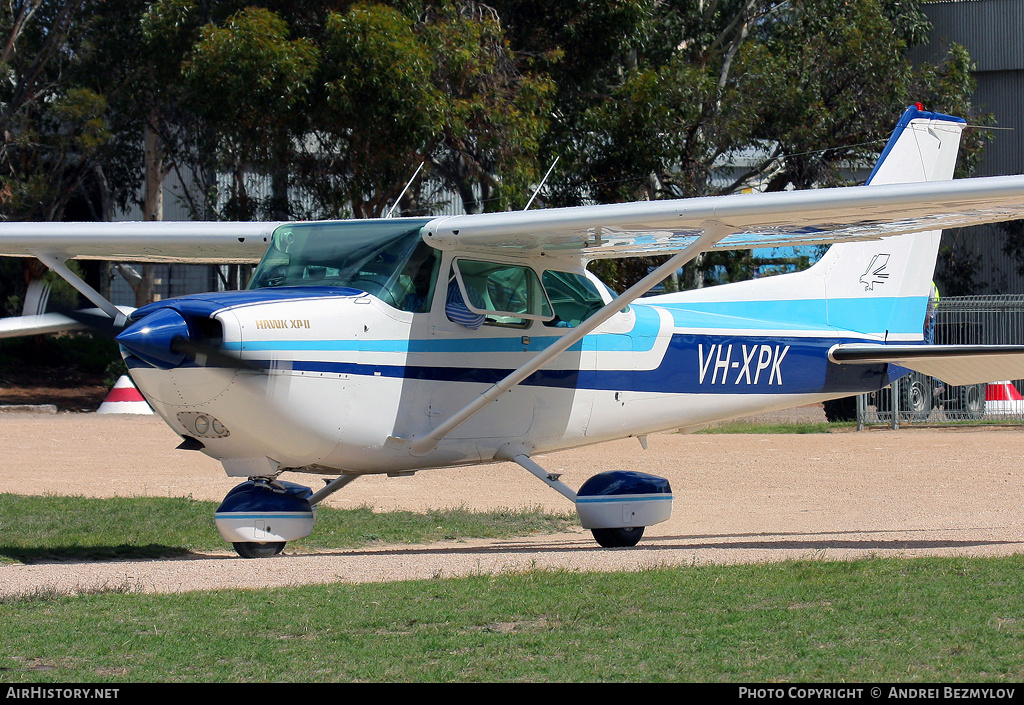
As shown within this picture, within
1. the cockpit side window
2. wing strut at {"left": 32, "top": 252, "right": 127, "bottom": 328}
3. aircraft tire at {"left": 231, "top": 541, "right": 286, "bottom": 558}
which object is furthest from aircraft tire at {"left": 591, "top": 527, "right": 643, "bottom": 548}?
wing strut at {"left": 32, "top": 252, "right": 127, "bottom": 328}

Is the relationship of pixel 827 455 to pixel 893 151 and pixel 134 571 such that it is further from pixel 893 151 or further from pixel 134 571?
pixel 134 571

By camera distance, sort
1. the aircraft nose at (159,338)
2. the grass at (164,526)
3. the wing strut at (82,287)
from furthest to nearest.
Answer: the grass at (164,526) → the wing strut at (82,287) → the aircraft nose at (159,338)

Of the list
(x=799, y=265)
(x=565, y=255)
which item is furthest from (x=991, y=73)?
(x=565, y=255)

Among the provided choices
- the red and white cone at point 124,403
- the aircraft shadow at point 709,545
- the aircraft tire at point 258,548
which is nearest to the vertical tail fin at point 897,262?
the aircraft shadow at point 709,545

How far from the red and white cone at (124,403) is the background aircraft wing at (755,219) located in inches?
752

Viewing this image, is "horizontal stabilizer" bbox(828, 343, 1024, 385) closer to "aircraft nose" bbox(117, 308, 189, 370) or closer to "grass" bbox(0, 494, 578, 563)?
"grass" bbox(0, 494, 578, 563)

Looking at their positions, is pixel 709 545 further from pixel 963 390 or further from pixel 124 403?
pixel 124 403

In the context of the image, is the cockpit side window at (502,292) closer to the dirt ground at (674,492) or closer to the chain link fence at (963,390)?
the dirt ground at (674,492)

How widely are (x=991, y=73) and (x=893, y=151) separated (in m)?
29.9

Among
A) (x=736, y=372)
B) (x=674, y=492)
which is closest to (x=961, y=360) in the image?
(x=736, y=372)

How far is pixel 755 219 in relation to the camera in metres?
9.20

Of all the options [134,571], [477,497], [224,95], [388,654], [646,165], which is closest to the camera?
[388,654]

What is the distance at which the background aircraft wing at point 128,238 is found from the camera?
11148 mm

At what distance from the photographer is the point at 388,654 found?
18.8 ft
